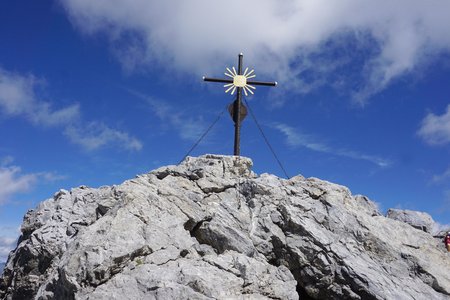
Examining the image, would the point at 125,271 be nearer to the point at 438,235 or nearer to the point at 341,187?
the point at 341,187

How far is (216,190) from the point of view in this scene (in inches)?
1064

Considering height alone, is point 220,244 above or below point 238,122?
below

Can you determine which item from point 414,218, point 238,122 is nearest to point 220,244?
point 238,122

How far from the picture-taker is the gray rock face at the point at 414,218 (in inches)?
1224

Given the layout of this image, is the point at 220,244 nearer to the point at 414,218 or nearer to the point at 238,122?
the point at 238,122

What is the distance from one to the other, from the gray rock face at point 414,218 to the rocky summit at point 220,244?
7.71ft

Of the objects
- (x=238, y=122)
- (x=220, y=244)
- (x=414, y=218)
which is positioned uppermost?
(x=238, y=122)

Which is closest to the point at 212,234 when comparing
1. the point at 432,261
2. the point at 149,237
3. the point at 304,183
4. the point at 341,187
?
the point at 149,237

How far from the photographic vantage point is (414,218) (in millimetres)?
31609

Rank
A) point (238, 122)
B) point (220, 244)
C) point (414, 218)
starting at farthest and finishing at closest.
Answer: point (238, 122) < point (414, 218) < point (220, 244)

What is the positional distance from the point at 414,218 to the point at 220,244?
17877 mm

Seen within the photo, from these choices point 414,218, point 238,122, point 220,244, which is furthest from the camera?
point 238,122

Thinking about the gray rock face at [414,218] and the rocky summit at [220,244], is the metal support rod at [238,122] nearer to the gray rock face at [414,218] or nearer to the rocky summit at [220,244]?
the rocky summit at [220,244]

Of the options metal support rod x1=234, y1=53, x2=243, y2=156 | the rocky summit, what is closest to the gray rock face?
the rocky summit
